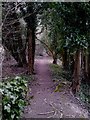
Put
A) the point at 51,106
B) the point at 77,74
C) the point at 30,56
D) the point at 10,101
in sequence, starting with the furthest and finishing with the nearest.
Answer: the point at 30,56 < the point at 77,74 < the point at 51,106 < the point at 10,101

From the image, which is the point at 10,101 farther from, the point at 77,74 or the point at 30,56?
the point at 30,56

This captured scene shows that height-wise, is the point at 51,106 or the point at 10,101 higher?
the point at 10,101

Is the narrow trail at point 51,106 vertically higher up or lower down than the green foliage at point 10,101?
lower down

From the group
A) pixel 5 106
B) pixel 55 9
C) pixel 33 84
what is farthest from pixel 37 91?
pixel 5 106

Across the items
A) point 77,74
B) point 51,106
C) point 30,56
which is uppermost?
point 30,56

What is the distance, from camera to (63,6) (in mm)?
7590

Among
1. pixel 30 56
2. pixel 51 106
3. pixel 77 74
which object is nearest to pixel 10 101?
pixel 51 106

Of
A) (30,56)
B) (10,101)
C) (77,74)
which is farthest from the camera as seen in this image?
(30,56)

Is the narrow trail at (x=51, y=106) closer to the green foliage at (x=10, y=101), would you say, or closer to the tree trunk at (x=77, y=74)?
the tree trunk at (x=77, y=74)

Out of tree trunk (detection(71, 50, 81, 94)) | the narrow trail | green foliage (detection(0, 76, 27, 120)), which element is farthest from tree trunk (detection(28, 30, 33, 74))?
green foliage (detection(0, 76, 27, 120))

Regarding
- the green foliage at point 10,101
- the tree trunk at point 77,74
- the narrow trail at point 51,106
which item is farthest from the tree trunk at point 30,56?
the green foliage at point 10,101

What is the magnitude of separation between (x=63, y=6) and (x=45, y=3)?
2.03m

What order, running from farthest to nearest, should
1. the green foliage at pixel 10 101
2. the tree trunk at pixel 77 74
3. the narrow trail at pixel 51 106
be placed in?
the tree trunk at pixel 77 74, the narrow trail at pixel 51 106, the green foliage at pixel 10 101

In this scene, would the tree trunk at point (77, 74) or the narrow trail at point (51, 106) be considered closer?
the narrow trail at point (51, 106)
